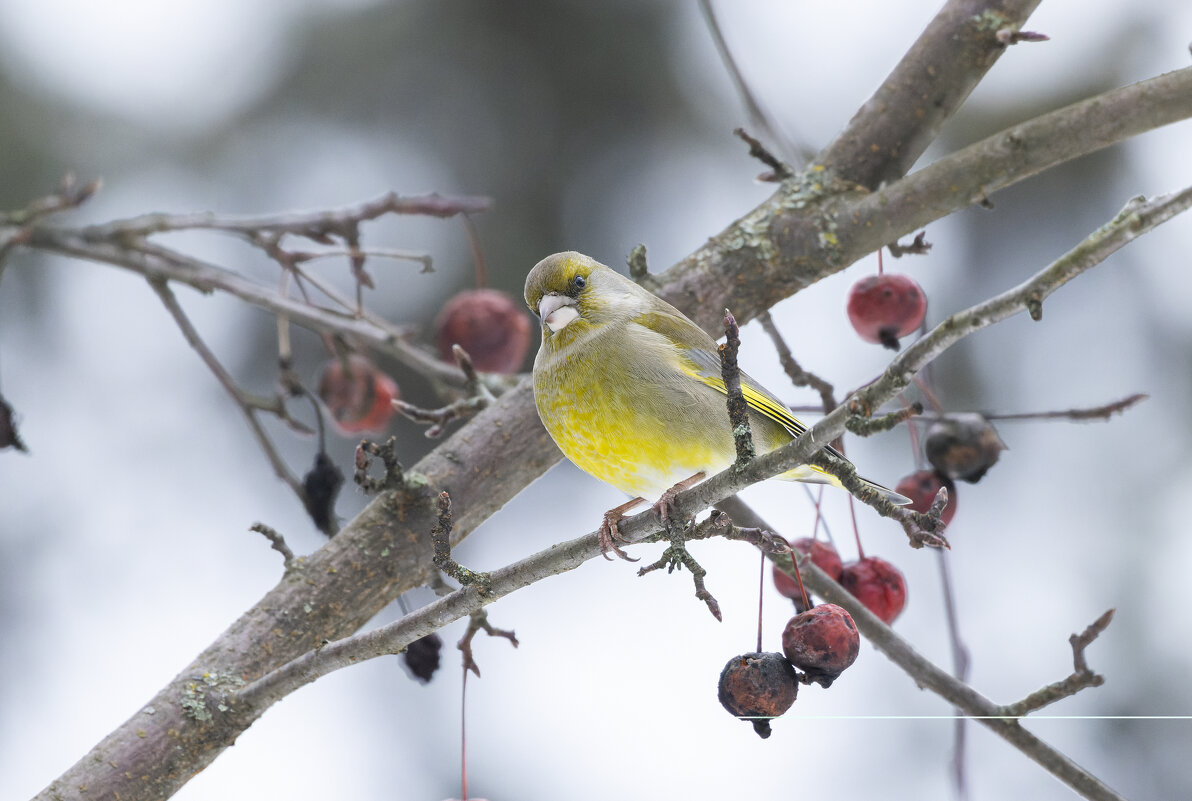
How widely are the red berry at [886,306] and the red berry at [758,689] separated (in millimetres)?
690

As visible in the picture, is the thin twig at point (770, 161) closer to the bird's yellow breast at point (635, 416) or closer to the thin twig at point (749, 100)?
the thin twig at point (749, 100)

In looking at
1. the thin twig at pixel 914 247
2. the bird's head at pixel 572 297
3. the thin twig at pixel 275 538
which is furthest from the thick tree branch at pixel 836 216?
the thin twig at pixel 275 538

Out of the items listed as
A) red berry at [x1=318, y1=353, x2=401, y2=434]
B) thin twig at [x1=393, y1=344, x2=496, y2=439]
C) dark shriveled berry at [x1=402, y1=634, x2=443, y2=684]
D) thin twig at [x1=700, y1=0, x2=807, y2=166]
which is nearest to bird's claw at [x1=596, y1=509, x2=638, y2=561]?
thin twig at [x1=393, y1=344, x2=496, y2=439]

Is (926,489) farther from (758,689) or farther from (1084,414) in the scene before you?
(758,689)

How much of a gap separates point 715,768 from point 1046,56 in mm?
2533

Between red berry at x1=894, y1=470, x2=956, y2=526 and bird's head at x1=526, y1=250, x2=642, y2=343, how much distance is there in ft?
1.77

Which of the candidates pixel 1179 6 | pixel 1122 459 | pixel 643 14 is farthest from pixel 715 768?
pixel 643 14

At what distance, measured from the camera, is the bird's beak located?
130 cm

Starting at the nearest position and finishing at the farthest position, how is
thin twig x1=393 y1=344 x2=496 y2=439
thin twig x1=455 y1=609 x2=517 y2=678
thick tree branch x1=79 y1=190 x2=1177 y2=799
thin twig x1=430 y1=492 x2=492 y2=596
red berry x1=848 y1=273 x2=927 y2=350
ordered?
thick tree branch x1=79 y1=190 x2=1177 y2=799, thin twig x1=430 y1=492 x2=492 y2=596, thin twig x1=455 y1=609 x2=517 y2=678, thin twig x1=393 y1=344 x2=496 y2=439, red berry x1=848 y1=273 x2=927 y2=350

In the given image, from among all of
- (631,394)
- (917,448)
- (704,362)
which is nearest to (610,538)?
(631,394)

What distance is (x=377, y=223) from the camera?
3377mm

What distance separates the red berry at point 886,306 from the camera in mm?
1596

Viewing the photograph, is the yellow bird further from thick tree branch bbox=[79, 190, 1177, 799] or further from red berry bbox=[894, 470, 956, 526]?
red berry bbox=[894, 470, 956, 526]

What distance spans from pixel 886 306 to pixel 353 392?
95 centimetres
